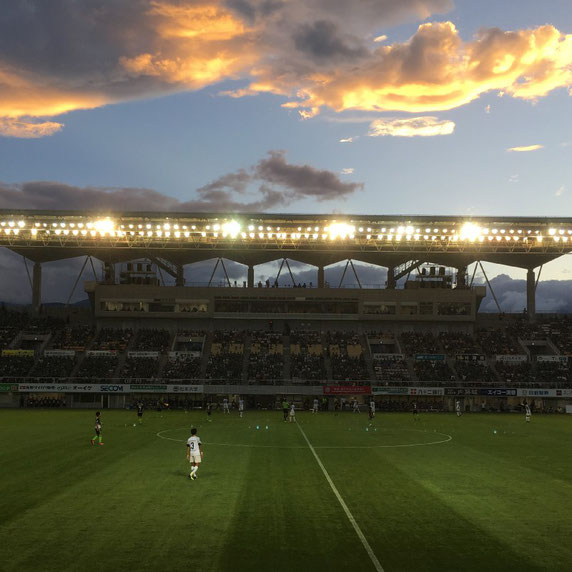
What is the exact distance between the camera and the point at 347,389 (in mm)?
73000

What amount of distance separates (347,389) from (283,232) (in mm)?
19112

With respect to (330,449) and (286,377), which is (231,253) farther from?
(330,449)

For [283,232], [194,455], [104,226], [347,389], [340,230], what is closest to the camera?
[194,455]

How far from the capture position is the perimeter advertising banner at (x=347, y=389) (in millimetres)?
72562

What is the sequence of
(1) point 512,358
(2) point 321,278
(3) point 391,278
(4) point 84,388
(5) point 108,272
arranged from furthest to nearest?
(3) point 391,278
(5) point 108,272
(2) point 321,278
(1) point 512,358
(4) point 84,388

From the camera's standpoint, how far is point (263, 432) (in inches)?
1686

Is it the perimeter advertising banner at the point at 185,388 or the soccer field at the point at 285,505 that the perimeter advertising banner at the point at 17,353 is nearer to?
the perimeter advertising banner at the point at 185,388

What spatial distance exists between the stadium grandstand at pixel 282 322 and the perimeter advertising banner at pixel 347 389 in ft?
0.56

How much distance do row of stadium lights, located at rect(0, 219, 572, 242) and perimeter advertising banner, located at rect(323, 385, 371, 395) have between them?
1674 centimetres

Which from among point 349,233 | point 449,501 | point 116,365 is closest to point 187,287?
point 116,365

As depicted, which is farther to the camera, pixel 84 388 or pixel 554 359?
pixel 554 359

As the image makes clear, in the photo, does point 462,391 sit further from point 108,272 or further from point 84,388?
point 108,272

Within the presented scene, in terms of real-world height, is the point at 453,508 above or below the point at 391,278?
below

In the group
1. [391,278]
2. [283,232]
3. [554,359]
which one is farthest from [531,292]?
[283,232]
